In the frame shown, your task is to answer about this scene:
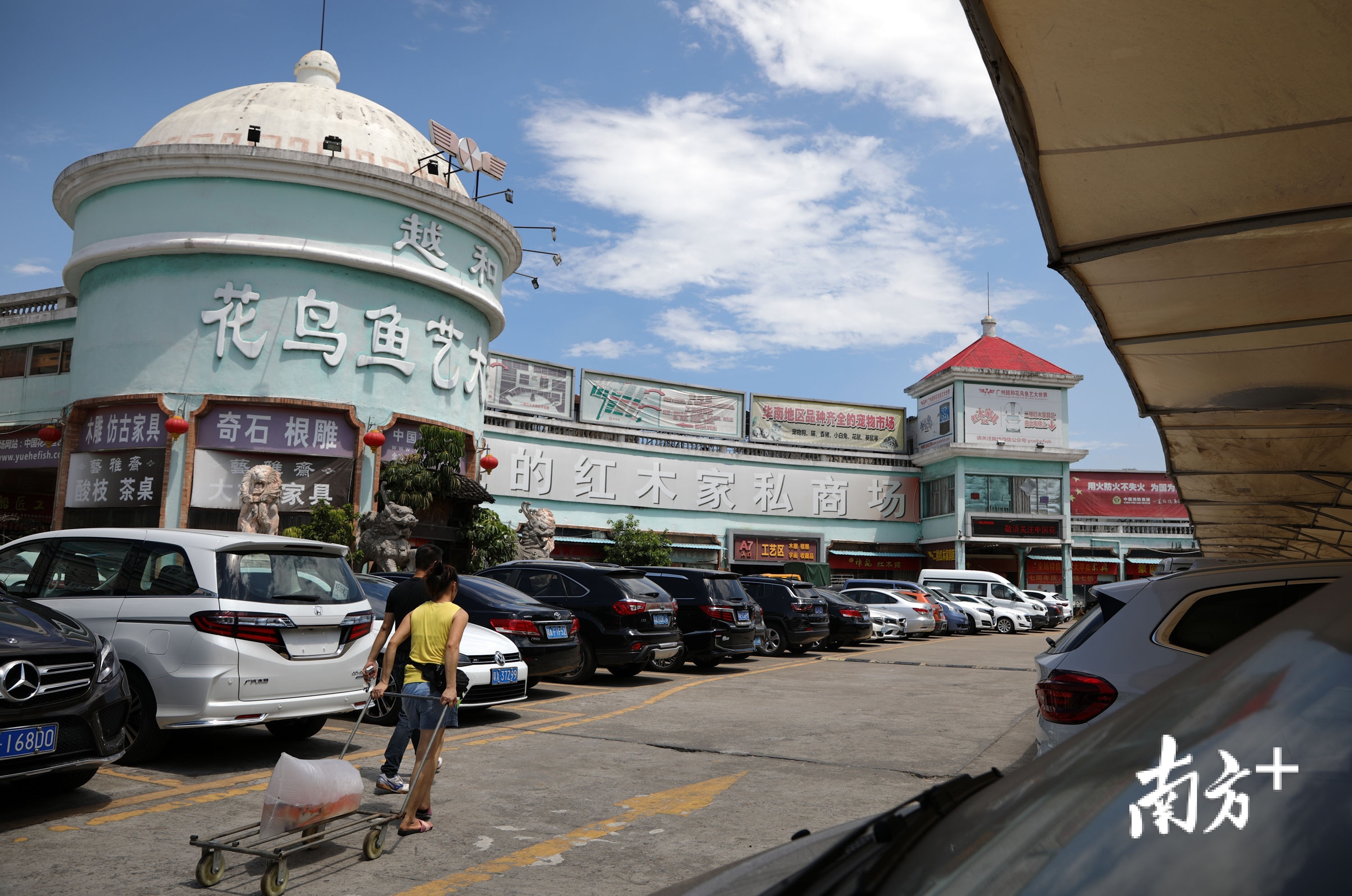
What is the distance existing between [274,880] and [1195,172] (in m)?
4.99

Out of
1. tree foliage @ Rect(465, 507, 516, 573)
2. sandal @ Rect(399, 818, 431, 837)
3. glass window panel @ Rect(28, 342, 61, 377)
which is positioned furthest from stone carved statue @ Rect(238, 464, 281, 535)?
sandal @ Rect(399, 818, 431, 837)

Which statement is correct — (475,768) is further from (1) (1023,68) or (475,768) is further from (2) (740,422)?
(2) (740,422)

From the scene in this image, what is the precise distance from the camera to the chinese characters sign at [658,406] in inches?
1743

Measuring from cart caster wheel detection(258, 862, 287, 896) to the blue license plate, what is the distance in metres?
1.89

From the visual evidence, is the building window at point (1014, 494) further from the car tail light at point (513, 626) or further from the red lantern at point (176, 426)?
the car tail light at point (513, 626)

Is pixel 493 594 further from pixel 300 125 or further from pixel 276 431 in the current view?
pixel 300 125

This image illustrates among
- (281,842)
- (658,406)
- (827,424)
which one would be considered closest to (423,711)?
(281,842)

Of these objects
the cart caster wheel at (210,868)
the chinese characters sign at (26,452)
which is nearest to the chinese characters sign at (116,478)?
the chinese characters sign at (26,452)

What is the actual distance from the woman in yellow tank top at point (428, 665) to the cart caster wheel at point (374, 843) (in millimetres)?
331

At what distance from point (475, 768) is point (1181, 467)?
28.4 feet

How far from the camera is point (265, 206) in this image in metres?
24.8

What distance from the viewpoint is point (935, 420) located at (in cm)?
5041

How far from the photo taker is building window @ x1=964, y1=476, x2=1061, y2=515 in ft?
158

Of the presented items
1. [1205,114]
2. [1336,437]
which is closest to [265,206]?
[1336,437]
